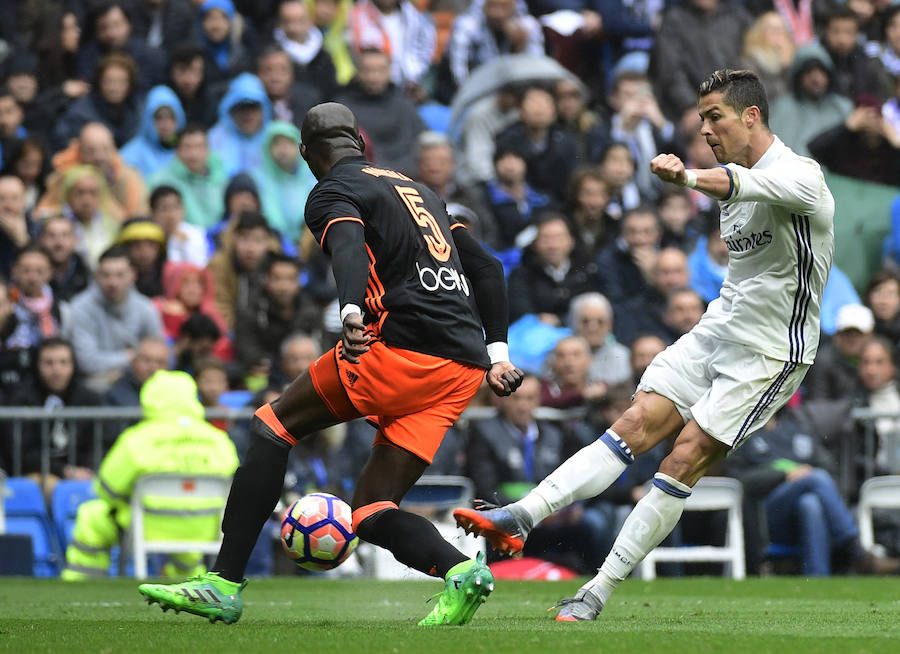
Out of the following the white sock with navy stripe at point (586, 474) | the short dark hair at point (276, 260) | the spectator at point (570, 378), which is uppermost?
the short dark hair at point (276, 260)

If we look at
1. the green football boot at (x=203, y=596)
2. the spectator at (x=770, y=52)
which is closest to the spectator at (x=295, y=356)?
the green football boot at (x=203, y=596)

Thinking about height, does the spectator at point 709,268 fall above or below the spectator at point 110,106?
below

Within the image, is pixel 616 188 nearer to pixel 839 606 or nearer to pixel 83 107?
pixel 83 107

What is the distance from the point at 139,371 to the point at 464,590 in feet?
23.8

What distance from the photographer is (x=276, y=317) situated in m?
15.0

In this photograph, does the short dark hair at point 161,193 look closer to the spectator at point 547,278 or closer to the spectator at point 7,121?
the spectator at point 7,121

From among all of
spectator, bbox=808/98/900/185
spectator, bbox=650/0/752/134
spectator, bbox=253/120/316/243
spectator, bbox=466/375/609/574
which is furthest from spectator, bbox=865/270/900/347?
spectator, bbox=253/120/316/243

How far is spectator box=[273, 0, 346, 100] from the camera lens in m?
18.0

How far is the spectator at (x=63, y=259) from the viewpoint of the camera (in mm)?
14906

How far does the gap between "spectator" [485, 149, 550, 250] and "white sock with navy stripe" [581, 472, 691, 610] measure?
8.55m

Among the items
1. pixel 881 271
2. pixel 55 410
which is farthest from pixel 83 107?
pixel 881 271

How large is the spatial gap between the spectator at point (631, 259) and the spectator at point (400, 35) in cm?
361

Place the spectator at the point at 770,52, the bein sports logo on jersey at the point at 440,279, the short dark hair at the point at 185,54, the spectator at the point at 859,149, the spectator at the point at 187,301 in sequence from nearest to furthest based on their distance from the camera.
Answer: the bein sports logo on jersey at the point at 440,279 < the spectator at the point at 187,301 < the short dark hair at the point at 185,54 < the spectator at the point at 859,149 < the spectator at the point at 770,52

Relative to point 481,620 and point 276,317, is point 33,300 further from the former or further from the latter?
point 481,620
